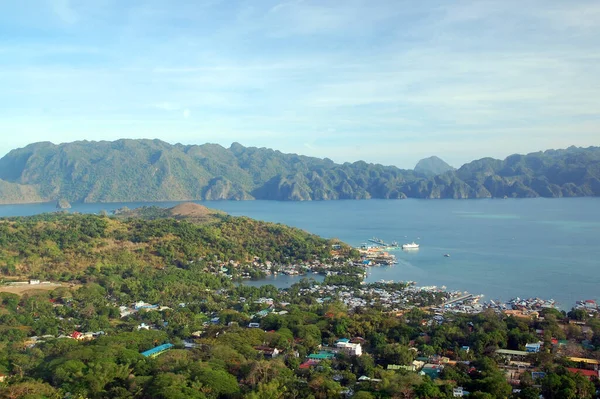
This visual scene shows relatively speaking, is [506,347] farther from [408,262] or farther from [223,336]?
[408,262]

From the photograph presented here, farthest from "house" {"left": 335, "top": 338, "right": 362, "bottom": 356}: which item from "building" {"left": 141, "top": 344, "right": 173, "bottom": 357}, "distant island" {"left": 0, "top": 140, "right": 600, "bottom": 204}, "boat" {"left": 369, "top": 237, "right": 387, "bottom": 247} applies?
"distant island" {"left": 0, "top": 140, "right": 600, "bottom": 204}

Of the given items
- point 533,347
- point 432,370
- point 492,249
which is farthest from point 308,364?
→ point 492,249

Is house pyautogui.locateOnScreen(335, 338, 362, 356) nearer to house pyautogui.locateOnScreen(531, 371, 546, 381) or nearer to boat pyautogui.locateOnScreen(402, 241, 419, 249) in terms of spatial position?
house pyautogui.locateOnScreen(531, 371, 546, 381)

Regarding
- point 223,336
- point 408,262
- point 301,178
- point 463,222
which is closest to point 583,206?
point 463,222

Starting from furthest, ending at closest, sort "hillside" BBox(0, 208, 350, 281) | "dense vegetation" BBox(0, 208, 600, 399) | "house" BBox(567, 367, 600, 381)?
"hillside" BBox(0, 208, 350, 281), "house" BBox(567, 367, 600, 381), "dense vegetation" BBox(0, 208, 600, 399)

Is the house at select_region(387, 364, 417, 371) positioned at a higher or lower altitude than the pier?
higher

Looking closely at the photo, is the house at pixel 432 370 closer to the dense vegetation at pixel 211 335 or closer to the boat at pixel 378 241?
the dense vegetation at pixel 211 335
